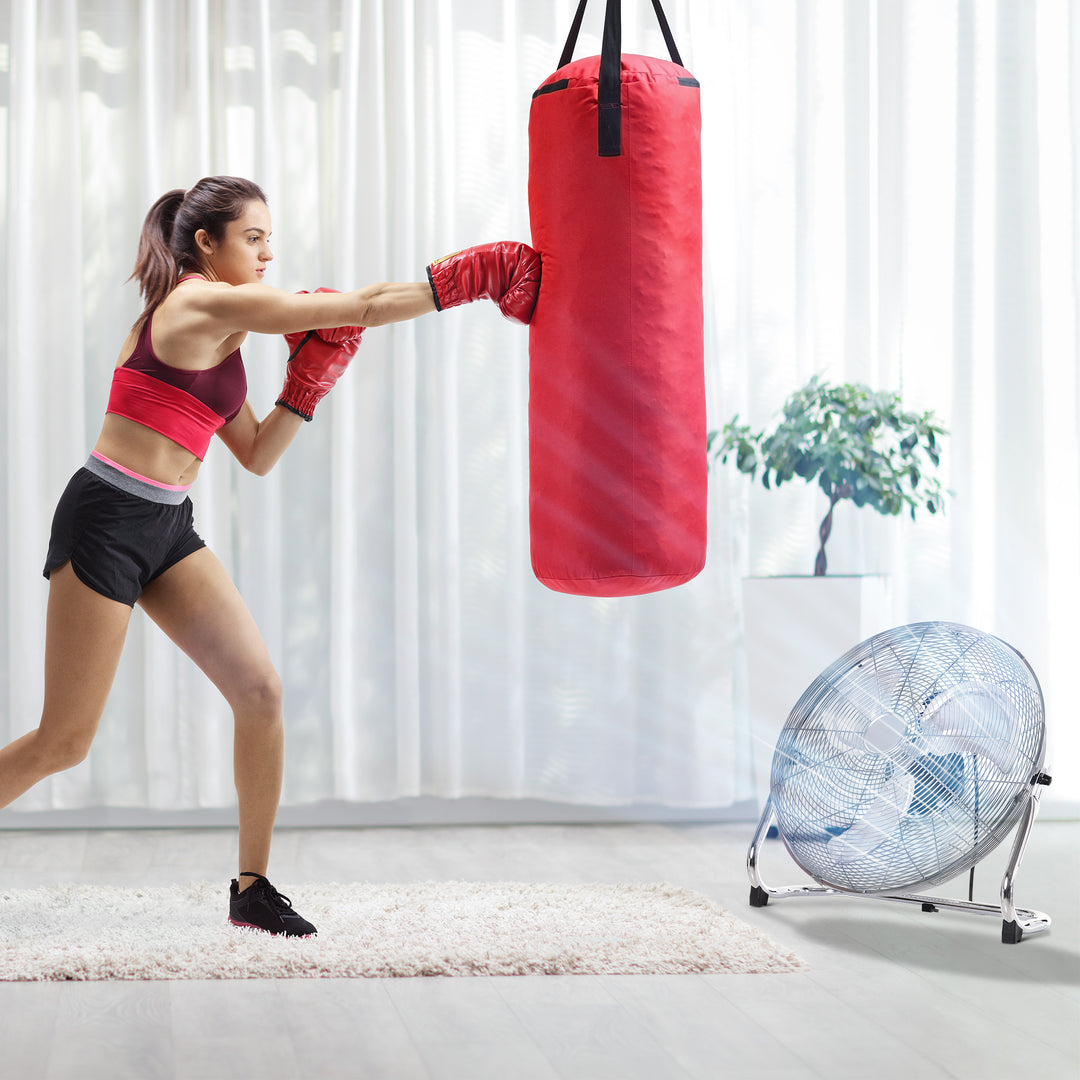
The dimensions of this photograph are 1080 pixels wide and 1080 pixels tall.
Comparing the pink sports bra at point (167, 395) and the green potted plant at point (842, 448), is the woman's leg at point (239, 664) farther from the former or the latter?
the green potted plant at point (842, 448)

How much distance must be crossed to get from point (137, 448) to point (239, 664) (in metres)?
0.40

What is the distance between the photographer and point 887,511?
292 cm

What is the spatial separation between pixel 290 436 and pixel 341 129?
1266 mm

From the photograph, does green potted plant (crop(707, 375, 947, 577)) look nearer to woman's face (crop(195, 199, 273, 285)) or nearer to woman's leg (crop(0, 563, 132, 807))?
woman's face (crop(195, 199, 273, 285))

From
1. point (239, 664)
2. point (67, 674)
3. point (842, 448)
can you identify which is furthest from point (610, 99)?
point (842, 448)

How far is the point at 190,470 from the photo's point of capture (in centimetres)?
205

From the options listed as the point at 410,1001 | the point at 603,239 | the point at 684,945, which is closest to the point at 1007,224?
the point at 603,239

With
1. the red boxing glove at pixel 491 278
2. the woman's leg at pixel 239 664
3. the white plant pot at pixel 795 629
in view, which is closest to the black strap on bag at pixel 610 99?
the red boxing glove at pixel 491 278

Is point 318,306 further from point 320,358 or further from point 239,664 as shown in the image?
point 239,664

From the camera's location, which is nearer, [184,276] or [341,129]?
[184,276]

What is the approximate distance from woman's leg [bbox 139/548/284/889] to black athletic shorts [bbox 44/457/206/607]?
0.21ft

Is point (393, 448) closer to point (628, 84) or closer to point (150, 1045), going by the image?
point (628, 84)

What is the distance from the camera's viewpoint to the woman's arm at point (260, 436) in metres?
2.16

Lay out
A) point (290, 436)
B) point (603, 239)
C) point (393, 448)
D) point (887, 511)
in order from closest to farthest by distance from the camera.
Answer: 1. point (603, 239)
2. point (290, 436)
3. point (887, 511)
4. point (393, 448)
